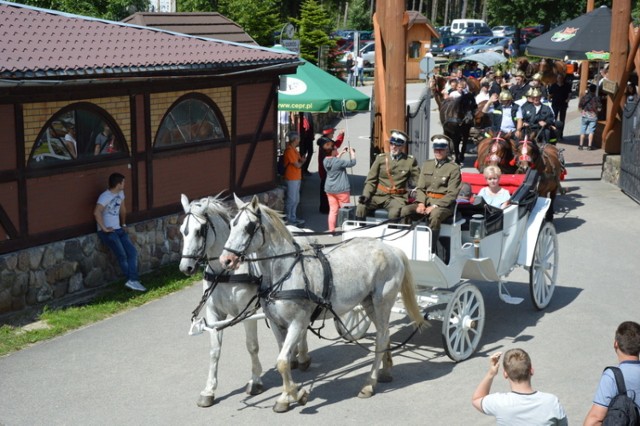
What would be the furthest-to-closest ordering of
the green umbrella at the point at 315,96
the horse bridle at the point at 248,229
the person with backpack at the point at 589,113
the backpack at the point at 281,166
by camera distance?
the person with backpack at the point at 589,113
the green umbrella at the point at 315,96
the backpack at the point at 281,166
the horse bridle at the point at 248,229

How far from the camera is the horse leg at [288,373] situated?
8.38m

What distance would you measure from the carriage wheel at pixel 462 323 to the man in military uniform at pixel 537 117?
8.73 m

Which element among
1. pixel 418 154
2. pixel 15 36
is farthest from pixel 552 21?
pixel 15 36

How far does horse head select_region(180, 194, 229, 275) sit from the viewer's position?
8.44m

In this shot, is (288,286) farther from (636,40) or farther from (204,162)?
(636,40)

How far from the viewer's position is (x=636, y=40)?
21.5 metres

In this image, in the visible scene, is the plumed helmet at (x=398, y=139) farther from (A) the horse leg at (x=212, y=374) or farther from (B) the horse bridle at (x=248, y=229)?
(A) the horse leg at (x=212, y=374)

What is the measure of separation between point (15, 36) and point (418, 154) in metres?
9.40

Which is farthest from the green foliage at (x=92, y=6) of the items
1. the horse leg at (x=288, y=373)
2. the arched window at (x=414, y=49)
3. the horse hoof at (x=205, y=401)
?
the arched window at (x=414, y=49)

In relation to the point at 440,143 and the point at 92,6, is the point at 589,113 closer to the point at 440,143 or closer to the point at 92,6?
the point at 92,6

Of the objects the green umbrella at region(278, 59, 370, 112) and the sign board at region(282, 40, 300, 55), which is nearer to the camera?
the green umbrella at region(278, 59, 370, 112)

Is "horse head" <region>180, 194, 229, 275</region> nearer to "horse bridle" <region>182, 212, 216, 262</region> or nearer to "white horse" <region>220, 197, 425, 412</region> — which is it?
"horse bridle" <region>182, 212, 216, 262</region>

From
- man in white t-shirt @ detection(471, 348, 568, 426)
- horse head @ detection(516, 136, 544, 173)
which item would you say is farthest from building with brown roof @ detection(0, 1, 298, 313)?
man in white t-shirt @ detection(471, 348, 568, 426)

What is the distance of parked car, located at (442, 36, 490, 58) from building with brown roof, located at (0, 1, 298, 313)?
42.7 metres
